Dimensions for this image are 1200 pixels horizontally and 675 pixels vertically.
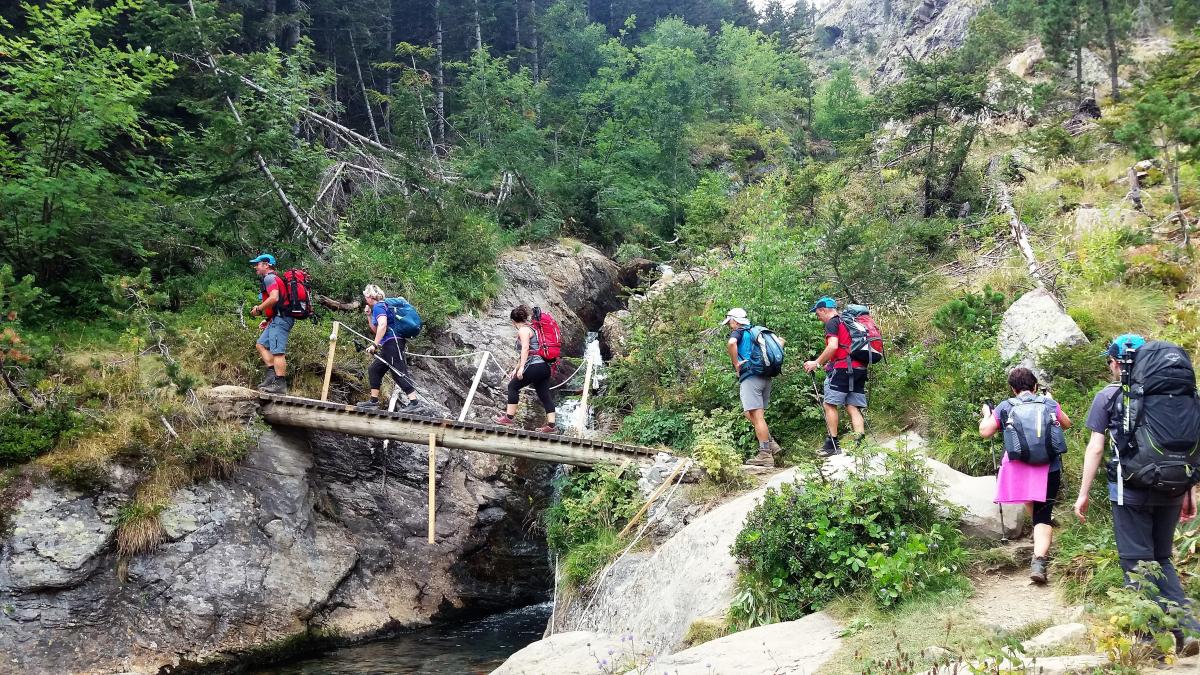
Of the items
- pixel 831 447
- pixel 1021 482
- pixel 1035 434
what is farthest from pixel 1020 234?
pixel 1021 482

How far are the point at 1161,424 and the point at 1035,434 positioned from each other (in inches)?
58.4

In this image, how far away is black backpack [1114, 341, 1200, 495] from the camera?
4.36m

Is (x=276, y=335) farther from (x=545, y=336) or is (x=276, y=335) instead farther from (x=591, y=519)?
(x=591, y=519)

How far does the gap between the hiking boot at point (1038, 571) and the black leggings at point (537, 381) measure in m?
6.44

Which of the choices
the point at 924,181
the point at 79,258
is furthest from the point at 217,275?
the point at 924,181

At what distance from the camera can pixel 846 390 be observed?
8.88 m

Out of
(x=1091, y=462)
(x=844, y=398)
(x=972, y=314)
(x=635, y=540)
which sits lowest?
(x=635, y=540)

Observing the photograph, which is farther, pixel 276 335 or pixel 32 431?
pixel 276 335

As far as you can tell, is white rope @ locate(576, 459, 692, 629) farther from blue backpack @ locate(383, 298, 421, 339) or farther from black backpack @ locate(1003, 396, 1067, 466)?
blue backpack @ locate(383, 298, 421, 339)

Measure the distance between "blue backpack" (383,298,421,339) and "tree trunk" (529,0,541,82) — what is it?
25.3 metres

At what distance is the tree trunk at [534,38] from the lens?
33.2 meters

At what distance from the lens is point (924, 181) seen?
16453mm

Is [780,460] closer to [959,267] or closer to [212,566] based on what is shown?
[959,267]

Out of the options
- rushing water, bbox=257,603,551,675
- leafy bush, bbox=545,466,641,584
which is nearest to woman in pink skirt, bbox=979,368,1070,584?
leafy bush, bbox=545,466,641,584
